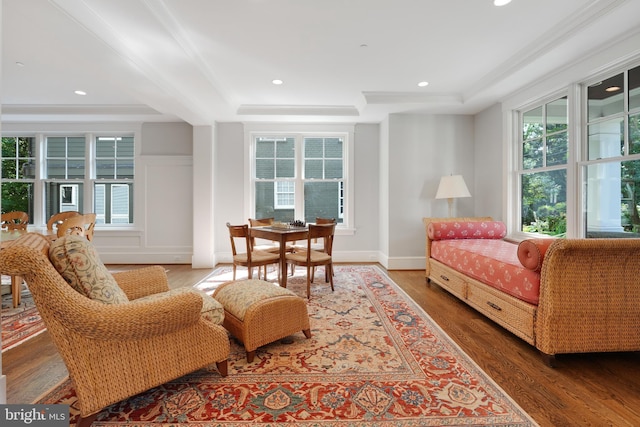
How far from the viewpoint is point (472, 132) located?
15.8 feet

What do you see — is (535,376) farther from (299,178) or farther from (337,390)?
(299,178)

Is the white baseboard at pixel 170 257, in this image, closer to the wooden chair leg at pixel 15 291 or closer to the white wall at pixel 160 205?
the white wall at pixel 160 205

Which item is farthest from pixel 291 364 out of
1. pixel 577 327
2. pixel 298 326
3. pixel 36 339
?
A: pixel 36 339

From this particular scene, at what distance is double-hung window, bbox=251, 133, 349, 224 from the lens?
17.4ft

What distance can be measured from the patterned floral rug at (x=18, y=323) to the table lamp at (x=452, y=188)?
15.6ft

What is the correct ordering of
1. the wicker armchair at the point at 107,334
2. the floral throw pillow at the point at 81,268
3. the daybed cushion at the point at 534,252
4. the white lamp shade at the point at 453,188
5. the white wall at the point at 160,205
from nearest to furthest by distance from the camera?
1. the wicker armchair at the point at 107,334
2. the floral throw pillow at the point at 81,268
3. the daybed cushion at the point at 534,252
4. the white lamp shade at the point at 453,188
5. the white wall at the point at 160,205

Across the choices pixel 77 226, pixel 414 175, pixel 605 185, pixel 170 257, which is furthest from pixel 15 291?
pixel 605 185

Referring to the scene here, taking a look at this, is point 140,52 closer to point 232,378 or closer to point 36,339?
point 36,339

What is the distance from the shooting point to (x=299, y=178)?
529cm

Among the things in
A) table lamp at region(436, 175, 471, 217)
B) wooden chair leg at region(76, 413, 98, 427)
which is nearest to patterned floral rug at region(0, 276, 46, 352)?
wooden chair leg at region(76, 413, 98, 427)

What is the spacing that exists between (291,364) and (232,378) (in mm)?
382

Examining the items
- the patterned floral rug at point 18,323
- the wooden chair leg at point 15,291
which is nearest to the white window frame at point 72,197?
the patterned floral rug at point 18,323

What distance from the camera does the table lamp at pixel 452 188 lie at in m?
4.21

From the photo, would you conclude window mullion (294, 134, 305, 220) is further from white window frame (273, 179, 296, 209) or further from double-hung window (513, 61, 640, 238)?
double-hung window (513, 61, 640, 238)
